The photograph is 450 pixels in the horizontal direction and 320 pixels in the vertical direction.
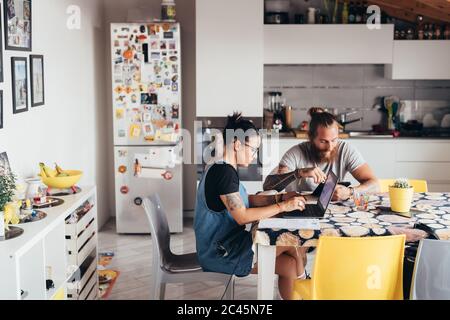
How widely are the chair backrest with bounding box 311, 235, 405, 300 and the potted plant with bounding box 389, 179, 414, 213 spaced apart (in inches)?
27.1

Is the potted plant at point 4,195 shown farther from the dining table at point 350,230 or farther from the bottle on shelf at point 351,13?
the bottle on shelf at point 351,13

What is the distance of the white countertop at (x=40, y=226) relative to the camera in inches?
109

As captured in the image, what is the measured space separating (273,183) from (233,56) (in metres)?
1.97

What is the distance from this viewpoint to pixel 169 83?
5.80m

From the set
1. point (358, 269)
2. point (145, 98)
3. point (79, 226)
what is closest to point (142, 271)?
point (79, 226)

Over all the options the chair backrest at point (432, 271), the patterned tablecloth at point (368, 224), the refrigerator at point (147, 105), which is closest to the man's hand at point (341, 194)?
the patterned tablecloth at point (368, 224)

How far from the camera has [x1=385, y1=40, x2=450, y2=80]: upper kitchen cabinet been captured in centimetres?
607

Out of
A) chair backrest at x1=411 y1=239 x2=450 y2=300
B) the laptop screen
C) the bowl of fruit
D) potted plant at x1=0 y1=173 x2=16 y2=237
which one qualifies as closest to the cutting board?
the laptop screen

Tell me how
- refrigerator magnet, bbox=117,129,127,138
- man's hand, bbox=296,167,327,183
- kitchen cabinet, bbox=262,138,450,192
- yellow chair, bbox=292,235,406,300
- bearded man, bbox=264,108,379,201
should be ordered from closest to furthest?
yellow chair, bbox=292,235,406,300
man's hand, bbox=296,167,327,183
bearded man, bbox=264,108,379,201
refrigerator magnet, bbox=117,129,127,138
kitchen cabinet, bbox=262,138,450,192

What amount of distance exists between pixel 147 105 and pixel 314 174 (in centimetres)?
234

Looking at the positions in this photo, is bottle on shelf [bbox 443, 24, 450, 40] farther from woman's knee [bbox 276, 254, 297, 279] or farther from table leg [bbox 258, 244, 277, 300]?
table leg [bbox 258, 244, 277, 300]

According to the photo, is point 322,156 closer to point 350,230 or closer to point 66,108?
point 350,230

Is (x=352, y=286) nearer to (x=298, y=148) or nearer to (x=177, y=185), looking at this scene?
(x=298, y=148)

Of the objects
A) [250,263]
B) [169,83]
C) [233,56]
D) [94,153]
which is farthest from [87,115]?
[250,263]
